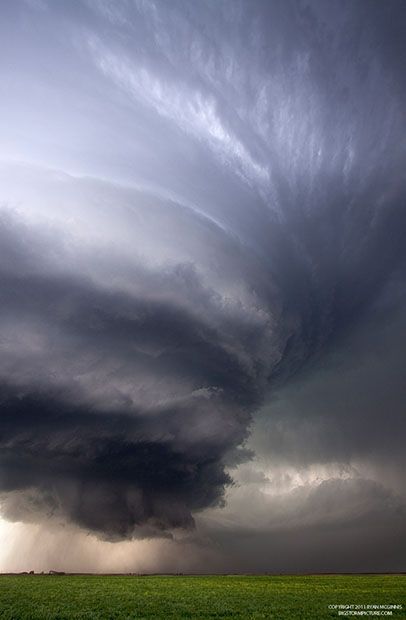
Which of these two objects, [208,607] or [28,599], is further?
[28,599]

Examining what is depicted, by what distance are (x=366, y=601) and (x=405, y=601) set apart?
374 cm

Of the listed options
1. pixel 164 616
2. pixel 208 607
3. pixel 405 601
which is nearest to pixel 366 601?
pixel 405 601

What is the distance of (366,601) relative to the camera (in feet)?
137

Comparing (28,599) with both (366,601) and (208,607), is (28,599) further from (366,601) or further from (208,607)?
(366,601)

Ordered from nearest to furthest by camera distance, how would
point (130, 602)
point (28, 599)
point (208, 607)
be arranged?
point (208, 607), point (130, 602), point (28, 599)

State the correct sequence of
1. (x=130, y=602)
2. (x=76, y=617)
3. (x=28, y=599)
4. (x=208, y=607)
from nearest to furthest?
1. (x=76, y=617)
2. (x=208, y=607)
3. (x=130, y=602)
4. (x=28, y=599)

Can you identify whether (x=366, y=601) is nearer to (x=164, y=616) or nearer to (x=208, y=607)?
(x=208, y=607)

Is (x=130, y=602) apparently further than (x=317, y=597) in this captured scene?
No

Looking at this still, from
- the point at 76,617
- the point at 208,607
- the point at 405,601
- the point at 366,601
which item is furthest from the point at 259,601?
the point at 76,617

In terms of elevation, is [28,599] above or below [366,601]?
above

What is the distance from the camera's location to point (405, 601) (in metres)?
41.1

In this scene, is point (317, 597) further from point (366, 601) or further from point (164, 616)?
point (164, 616)

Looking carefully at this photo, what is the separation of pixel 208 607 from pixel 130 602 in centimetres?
867

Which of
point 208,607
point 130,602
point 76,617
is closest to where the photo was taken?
point 76,617
